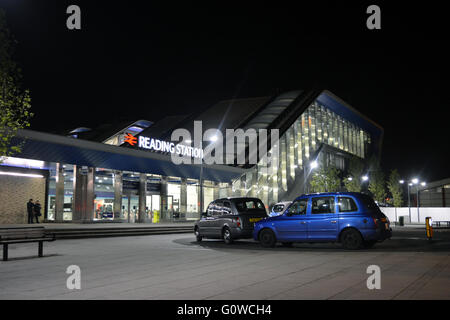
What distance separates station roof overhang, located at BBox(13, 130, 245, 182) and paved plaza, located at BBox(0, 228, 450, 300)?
10.2 meters

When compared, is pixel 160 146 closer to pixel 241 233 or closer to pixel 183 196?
pixel 183 196

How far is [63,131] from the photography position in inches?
2099

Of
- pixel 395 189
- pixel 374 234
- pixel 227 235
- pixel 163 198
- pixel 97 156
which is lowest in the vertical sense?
pixel 227 235

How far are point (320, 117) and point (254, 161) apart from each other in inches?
832

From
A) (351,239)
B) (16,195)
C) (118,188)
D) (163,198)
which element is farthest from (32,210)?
(351,239)

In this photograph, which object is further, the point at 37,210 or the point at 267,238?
the point at 37,210

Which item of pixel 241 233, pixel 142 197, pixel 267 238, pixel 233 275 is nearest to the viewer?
pixel 233 275

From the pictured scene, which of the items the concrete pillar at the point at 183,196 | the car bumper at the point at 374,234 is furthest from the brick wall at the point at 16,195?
the car bumper at the point at 374,234

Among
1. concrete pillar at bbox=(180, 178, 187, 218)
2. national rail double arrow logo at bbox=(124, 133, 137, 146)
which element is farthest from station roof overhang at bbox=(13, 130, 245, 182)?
A: concrete pillar at bbox=(180, 178, 187, 218)

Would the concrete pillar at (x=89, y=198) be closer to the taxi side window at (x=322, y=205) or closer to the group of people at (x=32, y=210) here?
the group of people at (x=32, y=210)

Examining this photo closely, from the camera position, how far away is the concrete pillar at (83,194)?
2875 centimetres

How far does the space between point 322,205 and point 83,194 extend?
19.4 m

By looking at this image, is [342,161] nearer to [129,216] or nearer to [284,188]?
[284,188]

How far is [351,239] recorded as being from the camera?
45.8 feet
